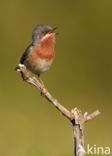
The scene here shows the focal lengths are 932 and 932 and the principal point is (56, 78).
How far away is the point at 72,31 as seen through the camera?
424 inches

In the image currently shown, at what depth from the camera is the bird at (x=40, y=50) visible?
614 cm

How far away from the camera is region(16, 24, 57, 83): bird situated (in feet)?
20.2

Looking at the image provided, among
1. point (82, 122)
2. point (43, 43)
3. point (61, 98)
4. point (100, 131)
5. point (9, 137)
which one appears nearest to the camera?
point (82, 122)

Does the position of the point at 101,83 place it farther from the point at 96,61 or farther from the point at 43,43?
the point at 43,43

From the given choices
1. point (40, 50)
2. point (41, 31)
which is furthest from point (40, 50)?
point (41, 31)

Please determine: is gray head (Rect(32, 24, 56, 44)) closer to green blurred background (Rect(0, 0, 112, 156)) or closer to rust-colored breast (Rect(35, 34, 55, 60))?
rust-colored breast (Rect(35, 34, 55, 60))

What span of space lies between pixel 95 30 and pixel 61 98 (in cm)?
141

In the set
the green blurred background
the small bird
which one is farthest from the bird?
the green blurred background

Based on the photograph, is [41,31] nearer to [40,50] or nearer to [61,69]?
[40,50]

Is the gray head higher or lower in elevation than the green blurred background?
lower

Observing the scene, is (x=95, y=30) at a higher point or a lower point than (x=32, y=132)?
higher

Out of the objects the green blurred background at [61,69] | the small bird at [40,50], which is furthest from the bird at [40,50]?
the green blurred background at [61,69]

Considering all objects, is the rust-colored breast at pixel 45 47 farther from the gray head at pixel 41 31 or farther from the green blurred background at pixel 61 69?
the green blurred background at pixel 61 69

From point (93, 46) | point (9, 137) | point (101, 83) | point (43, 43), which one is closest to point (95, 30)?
point (93, 46)
